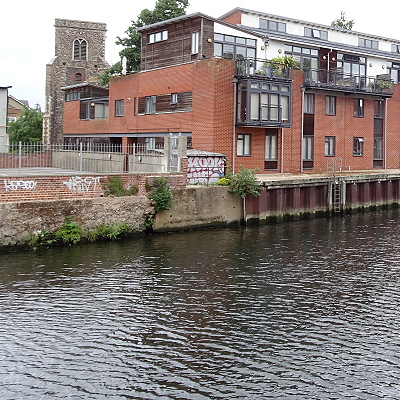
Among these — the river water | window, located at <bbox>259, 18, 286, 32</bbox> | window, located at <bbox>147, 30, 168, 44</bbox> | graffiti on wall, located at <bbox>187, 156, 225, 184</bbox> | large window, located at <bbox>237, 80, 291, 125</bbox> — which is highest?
window, located at <bbox>259, 18, 286, 32</bbox>

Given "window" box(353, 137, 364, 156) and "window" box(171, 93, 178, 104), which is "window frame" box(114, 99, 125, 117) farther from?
"window" box(353, 137, 364, 156)

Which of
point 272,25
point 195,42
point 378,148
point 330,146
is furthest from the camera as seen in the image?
point 272,25

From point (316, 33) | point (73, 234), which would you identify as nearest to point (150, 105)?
point (316, 33)

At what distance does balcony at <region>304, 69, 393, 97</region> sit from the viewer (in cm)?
4206

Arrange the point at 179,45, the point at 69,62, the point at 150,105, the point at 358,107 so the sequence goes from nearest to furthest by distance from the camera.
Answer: the point at 179,45
the point at 150,105
the point at 358,107
the point at 69,62

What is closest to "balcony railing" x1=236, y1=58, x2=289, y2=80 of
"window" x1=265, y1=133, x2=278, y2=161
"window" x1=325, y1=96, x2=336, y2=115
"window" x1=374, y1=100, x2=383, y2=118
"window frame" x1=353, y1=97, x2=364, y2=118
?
"window" x1=265, y1=133, x2=278, y2=161

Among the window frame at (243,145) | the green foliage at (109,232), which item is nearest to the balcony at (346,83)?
the window frame at (243,145)

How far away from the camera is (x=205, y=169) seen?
32.9 metres

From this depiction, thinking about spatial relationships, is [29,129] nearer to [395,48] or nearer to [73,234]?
[395,48]

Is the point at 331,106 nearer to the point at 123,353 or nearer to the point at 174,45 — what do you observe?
the point at 174,45

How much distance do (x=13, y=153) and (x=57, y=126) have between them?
39369mm

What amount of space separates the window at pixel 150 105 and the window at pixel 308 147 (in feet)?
36.3

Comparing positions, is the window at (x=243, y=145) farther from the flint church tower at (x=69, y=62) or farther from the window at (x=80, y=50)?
the window at (x=80, y=50)

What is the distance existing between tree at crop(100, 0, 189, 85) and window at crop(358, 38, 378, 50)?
54.4 ft
